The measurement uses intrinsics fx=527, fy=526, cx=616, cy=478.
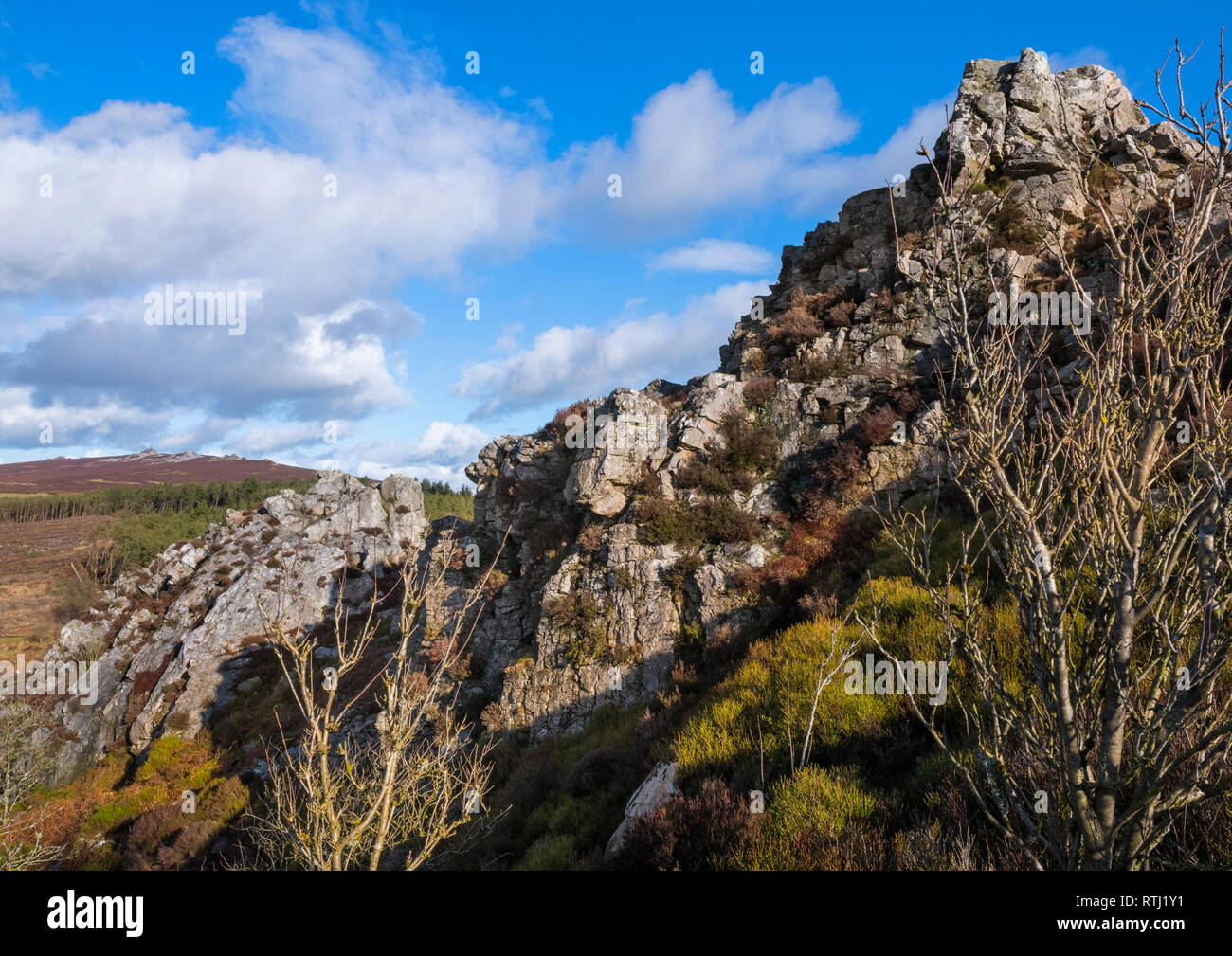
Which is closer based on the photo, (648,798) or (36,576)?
(648,798)

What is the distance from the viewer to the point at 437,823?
520 centimetres

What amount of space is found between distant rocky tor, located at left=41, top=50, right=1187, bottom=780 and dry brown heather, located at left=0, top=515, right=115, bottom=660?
80.7ft

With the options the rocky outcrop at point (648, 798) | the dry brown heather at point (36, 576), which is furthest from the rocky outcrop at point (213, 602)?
the dry brown heather at point (36, 576)

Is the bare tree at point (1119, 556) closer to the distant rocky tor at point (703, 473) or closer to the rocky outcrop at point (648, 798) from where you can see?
the rocky outcrop at point (648, 798)

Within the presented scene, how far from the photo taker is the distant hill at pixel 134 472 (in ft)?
397

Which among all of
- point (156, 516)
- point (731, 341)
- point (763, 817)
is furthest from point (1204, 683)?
point (156, 516)

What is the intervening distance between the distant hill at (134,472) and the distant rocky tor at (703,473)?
96.1 metres

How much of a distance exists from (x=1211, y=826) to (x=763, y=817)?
3073mm

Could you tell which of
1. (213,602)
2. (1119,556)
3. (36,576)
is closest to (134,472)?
(36,576)

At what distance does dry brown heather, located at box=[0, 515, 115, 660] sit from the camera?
47.3 m

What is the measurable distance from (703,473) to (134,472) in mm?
183076

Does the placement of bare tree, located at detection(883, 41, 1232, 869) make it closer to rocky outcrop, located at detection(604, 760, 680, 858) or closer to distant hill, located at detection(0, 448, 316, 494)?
rocky outcrop, located at detection(604, 760, 680, 858)

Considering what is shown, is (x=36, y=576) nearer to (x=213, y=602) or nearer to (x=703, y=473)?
(x=213, y=602)

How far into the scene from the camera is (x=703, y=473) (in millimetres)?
15164
